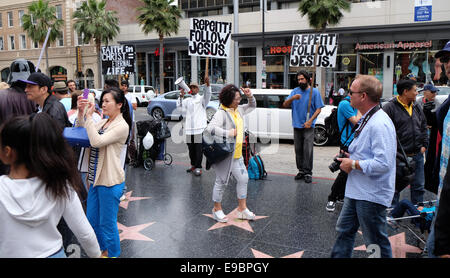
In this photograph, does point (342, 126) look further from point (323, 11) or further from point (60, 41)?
point (60, 41)

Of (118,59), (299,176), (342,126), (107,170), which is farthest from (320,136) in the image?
(107,170)

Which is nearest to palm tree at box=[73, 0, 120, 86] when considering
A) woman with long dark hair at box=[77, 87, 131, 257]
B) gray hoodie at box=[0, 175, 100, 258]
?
woman with long dark hair at box=[77, 87, 131, 257]

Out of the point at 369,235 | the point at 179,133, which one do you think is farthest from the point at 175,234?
the point at 179,133

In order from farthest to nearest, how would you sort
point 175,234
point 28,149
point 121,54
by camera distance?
point 121,54 → point 175,234 → point 28,149

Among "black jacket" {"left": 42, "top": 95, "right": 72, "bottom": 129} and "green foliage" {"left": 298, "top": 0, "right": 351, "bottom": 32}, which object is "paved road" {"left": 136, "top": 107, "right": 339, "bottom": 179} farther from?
"green foliage" {"left": 298, "top": 0, "right": 351, "bottom": 32}

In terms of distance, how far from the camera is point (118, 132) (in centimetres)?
366

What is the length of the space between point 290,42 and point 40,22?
28659 mm

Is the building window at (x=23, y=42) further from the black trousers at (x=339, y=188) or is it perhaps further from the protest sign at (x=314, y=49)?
the black trousers at (x=339, y=188)

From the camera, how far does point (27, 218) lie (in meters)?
1.89

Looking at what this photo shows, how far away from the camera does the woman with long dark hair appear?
12.0 feet

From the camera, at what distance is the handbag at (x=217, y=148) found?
194 inches

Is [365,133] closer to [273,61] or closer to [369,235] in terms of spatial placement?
[369,235]

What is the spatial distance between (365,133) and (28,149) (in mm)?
2560
